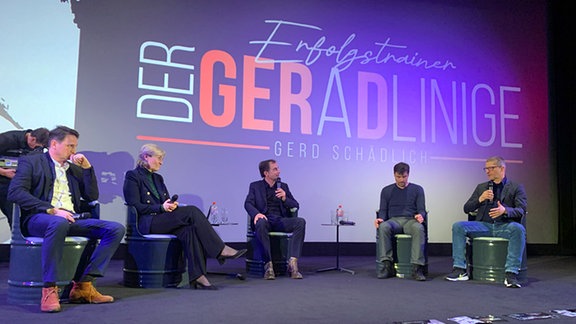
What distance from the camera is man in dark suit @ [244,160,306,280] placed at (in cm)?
457

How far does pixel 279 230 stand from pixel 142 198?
133 cm

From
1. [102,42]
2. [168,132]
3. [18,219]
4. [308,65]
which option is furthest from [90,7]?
[18,219]

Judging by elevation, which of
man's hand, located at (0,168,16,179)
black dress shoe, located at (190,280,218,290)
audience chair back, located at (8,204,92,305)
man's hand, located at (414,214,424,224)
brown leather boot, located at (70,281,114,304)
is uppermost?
man's hand, located at (0,168,16,179)

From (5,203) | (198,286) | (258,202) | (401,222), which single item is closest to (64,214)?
(198,286)

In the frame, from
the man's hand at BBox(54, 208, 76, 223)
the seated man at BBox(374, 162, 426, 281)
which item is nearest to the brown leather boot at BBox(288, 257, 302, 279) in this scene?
the seated man at BBox(374, 162, 426, 281)

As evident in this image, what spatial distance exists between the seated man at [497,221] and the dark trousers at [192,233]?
2070 millimetres

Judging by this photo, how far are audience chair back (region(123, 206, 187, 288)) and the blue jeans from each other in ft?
7.71

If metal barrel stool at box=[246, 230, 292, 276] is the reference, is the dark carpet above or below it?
below

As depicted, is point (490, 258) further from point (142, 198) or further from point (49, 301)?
point (49, 301)

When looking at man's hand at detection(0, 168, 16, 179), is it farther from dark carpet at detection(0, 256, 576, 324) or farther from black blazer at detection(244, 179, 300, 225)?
black blazer at detection(244, 179, 300, 225)

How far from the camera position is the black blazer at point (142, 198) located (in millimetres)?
3971

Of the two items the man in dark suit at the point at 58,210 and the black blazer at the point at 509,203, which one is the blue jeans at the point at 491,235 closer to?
the black blazer at the point at 509,203

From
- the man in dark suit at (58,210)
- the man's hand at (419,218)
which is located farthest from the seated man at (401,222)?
the man in dark suit at (58,210)

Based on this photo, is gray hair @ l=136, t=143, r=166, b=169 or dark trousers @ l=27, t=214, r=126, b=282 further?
gray hair @ l=136, t=143, r=166, b=169
